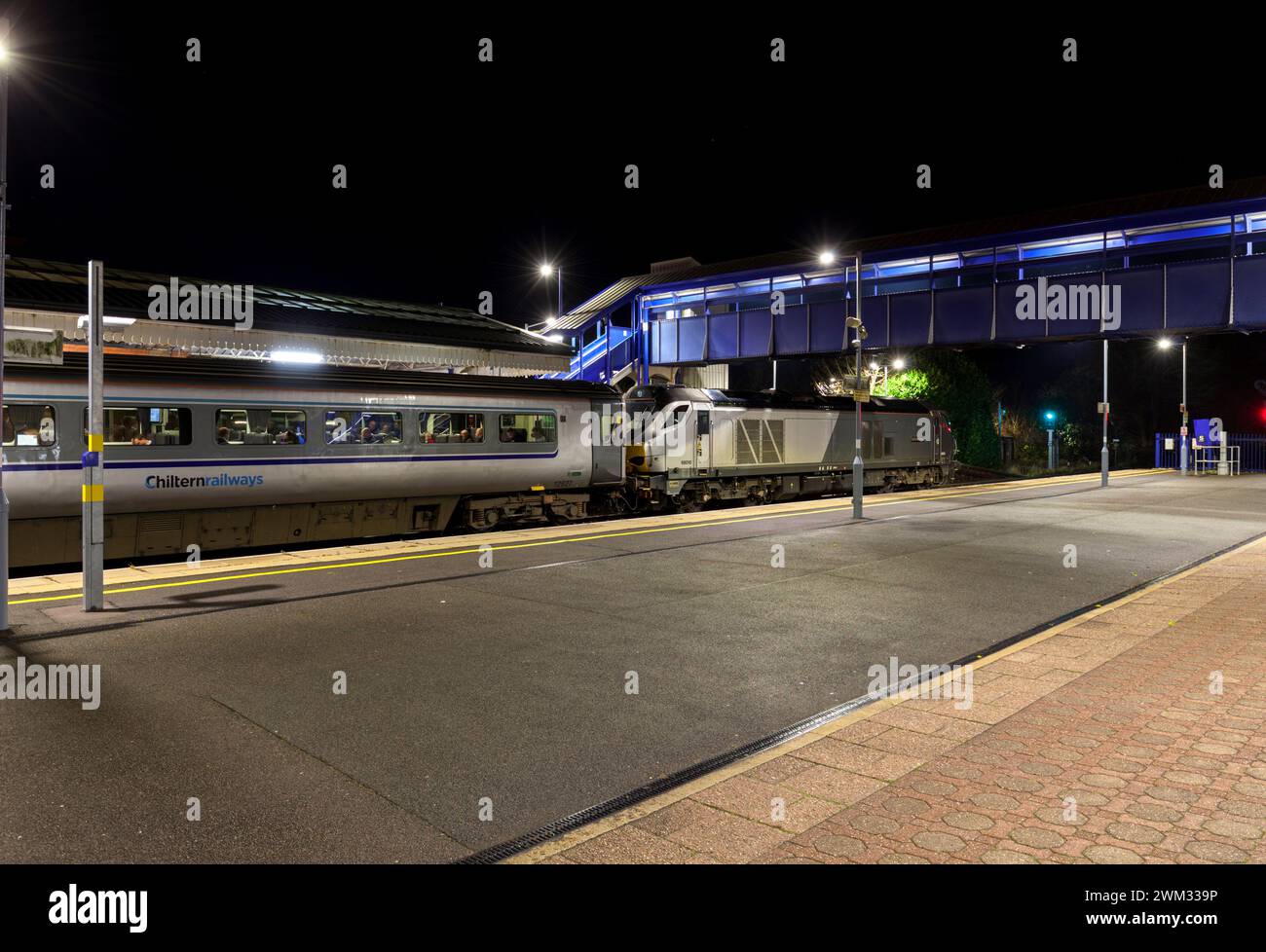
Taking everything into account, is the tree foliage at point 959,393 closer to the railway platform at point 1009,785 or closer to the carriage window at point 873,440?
the carriage window at point 873,440

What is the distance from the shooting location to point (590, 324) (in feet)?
149

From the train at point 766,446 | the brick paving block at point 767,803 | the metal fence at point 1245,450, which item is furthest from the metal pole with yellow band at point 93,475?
the metal fence at point 1245,450

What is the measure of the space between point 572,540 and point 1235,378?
6811 centimetres

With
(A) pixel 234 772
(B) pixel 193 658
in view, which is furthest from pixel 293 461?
(A) pixel 234 772

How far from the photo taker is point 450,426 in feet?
59.5

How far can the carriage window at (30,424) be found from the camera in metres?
13.0

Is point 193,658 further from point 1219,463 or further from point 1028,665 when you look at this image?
point 1219,463

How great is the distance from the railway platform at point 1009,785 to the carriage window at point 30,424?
1240 centimetres

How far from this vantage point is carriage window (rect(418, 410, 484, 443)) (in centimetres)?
1770

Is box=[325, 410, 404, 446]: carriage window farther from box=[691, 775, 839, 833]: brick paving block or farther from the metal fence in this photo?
the metal fence

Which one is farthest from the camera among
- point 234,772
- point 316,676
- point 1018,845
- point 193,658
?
point 193,658

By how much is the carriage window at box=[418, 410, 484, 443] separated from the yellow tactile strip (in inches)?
86.1

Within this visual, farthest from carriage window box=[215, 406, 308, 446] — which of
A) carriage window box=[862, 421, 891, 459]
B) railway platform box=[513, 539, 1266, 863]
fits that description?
carriage window box=[862, 421, 891, 459]

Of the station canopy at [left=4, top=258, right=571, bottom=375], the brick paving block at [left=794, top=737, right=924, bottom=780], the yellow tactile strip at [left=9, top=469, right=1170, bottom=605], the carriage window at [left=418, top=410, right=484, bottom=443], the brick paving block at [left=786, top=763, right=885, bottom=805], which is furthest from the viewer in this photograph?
the station canopy at [left=4, top=258, right=571, bottom=375]
